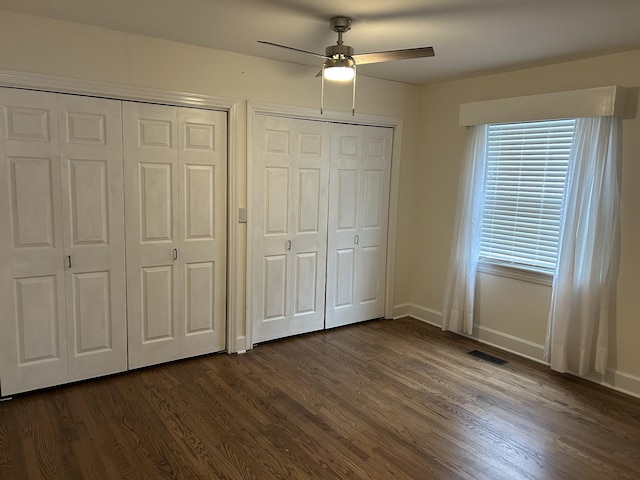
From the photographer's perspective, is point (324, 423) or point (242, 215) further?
point (242, 215)

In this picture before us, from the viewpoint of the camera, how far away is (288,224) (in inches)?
164

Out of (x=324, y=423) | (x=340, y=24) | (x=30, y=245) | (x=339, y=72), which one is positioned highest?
(x=340, y=24)

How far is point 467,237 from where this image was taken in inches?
171

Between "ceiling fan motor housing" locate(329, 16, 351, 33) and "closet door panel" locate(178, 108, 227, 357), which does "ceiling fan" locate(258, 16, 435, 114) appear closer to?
"ceiling fan motor housing" locate(329, 16, 351, 33)

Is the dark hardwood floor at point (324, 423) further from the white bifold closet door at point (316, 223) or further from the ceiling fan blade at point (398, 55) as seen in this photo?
the ceiling fan blade at point (398, 55)

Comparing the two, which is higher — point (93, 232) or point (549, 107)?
point (549, 107)

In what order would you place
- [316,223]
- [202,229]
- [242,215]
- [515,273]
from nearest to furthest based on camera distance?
[202,229] → [242,215] → [515,273] → [316,223]

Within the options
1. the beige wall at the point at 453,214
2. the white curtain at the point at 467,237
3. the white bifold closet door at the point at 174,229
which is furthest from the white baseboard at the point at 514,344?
the white bifold closet door at the point at 174,229

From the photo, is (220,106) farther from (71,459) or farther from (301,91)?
(71,459)

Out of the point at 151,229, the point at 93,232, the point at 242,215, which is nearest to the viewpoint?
the point at 93,232

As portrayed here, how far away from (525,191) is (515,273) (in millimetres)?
730

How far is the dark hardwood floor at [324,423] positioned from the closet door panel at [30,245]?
0.81 ft

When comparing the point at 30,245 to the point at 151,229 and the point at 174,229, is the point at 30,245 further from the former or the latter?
the point at 174,229

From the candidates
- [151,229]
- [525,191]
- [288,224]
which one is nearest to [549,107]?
[525,191]
